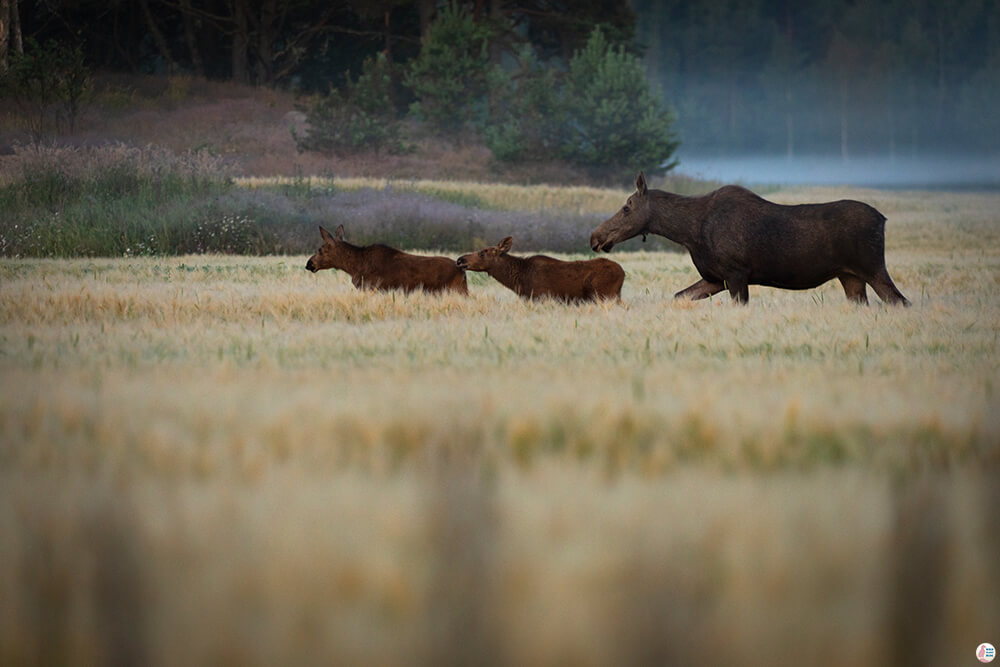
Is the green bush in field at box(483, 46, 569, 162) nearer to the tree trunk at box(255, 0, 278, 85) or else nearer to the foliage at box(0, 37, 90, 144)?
the tree trunk at box(255, 0, 278, 85)

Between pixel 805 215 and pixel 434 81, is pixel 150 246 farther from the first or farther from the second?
pixel 434 81

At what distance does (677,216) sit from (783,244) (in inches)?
36.8

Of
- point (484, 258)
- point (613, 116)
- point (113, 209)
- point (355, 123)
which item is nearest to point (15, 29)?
point (113, 209)

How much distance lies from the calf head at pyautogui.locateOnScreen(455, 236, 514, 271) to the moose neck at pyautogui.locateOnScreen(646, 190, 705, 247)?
1312 mm

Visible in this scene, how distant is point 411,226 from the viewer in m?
18.7

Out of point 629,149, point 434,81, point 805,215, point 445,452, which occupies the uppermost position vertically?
point 434,81

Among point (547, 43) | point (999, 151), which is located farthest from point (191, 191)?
point (999, 151)

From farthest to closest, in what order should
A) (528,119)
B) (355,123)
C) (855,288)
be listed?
(528,119) < (355,123) < (855,288)

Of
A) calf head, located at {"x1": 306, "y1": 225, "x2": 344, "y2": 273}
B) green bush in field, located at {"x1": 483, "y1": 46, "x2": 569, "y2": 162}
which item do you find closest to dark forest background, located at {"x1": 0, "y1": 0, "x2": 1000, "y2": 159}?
green bush in field, located at {"x1": 483, "y1": 46, "x2": 569, "y2": 162}

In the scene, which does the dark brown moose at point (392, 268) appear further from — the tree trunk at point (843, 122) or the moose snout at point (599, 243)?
the tree trunk at point (843, 122)

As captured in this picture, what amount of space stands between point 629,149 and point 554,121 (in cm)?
238

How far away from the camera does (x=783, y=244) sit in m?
8.91

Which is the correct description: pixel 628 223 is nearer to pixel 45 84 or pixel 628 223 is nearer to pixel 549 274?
pixel 549 274

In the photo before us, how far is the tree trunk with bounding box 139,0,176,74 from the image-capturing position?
1470 inches
